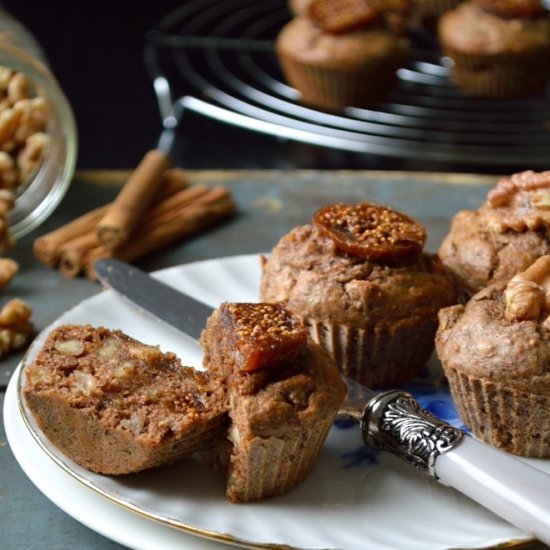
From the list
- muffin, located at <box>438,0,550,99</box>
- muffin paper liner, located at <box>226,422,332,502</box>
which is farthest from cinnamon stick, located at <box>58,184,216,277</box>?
muffin, located at <box>438,0,550,99</box>

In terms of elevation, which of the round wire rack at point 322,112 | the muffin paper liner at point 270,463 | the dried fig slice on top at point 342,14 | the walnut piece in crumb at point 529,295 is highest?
the walnut piece in crumb at point 529,295

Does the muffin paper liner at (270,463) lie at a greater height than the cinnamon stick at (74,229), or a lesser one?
greater

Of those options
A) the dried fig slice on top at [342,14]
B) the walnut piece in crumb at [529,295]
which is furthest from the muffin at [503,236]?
the dried fig slice on top at [342,14]

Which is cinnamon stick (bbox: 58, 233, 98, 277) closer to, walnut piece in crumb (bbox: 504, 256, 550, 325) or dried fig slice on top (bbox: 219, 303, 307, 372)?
dried fig slice on top (bbox: 219, 303, 307, 372)

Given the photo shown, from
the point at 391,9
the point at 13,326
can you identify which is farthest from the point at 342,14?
the point at 13,326

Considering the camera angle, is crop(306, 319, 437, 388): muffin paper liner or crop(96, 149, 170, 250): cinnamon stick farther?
crop(96, 149, 170, 250): cinnamon stick

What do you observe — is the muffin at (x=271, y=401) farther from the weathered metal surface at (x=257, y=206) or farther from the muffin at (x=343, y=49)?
the muffin at (x=343, y=49)

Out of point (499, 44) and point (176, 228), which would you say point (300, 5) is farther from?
point (176, 228)
